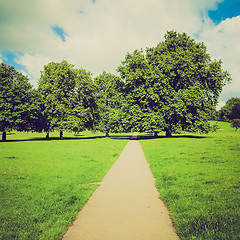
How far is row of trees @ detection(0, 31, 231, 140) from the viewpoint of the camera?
30.6 m

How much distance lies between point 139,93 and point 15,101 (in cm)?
2559

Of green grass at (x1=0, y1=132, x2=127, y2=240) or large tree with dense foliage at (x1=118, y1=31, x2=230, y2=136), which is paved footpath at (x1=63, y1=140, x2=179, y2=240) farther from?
large tree with dense foliage at (x1=118, y1=31, x2=230, y2=136)

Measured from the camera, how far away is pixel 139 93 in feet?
105

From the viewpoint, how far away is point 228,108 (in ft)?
332

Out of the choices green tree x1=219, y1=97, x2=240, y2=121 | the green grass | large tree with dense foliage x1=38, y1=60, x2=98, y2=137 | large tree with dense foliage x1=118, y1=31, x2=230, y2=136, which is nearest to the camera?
the green grass

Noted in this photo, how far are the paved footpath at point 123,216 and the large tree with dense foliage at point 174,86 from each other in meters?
23.8

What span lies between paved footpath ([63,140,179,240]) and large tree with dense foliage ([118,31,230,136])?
23825mm

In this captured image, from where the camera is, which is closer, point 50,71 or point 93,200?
point 93,200

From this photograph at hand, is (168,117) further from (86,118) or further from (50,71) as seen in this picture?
(50,71)

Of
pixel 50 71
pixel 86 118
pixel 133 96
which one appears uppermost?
pixel 50 71

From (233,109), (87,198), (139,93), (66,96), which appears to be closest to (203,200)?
(87,198)

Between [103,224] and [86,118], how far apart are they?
3507 cm

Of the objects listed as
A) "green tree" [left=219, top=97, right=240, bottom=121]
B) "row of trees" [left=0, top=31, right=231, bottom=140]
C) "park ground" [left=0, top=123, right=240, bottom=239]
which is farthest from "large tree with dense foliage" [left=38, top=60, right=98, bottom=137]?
"green tree" [left=219, top=97, right=240, bottom=121]

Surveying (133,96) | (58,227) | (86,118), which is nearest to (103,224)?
(58,227)
